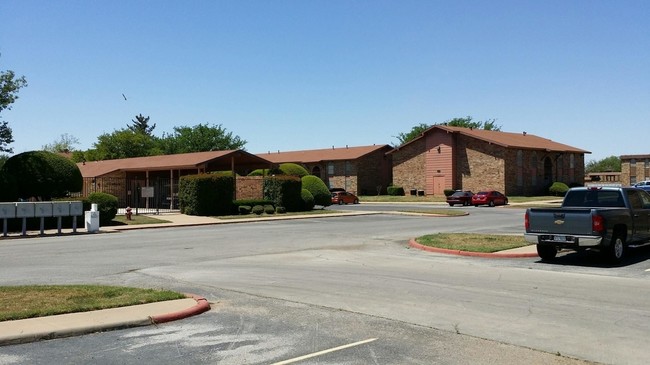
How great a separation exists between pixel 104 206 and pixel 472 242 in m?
19.0

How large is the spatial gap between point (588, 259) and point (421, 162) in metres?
49.0

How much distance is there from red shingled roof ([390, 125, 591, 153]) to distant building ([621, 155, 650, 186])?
560 inches

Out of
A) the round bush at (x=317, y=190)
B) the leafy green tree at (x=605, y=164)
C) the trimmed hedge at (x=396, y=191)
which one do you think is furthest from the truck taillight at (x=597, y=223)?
the leafy green tree at (x=605, y=164)

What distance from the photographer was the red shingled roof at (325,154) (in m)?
68.8

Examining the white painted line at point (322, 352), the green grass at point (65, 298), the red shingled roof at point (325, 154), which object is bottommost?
the white painted line at point (322, 352)

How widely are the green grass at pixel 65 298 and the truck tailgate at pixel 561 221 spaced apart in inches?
347

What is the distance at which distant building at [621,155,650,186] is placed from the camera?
3027 inches

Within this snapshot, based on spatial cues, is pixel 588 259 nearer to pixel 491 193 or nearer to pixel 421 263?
pixel 421 263

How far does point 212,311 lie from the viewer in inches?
345

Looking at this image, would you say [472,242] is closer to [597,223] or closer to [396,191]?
[597,223]

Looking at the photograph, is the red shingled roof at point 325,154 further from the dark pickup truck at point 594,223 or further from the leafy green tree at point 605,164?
the leafy green tree at point 605,164

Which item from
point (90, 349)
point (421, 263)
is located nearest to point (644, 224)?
point (421, 263)

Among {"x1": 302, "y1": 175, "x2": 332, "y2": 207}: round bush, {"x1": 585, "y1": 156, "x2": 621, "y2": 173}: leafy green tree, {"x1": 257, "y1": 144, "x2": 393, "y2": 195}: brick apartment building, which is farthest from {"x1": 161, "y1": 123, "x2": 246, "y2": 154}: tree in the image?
{"x1": 585, "y1": 156, "x2": 621, "y2": 173}: leafy green tree

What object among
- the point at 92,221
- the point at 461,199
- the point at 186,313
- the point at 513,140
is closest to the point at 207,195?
the point at 92,221
